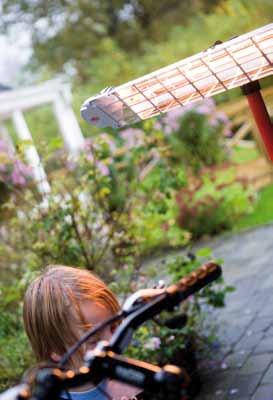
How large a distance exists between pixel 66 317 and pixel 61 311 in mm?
21

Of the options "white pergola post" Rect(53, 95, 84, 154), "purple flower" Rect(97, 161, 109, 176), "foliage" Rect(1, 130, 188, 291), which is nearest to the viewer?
"foliage" Rect(1, 130, 188, 291)

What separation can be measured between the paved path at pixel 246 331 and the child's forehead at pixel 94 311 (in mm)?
1788

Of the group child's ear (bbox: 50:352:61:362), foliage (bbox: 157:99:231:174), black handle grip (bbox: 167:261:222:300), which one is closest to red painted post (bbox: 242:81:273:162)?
child's ear (bbox: 50:352:61:362)

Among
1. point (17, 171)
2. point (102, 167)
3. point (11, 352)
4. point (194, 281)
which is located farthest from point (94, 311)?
point (17, 171)

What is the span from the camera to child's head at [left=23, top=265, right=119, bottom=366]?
5.87ft

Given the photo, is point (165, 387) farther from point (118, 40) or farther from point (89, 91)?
point (118, 40)

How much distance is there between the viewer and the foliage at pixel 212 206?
9.09 meters

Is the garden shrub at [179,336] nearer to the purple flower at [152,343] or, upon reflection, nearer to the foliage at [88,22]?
the purple flower at [152,343]

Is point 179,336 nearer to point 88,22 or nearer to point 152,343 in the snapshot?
point 152,343

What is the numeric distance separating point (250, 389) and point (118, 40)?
2176cm

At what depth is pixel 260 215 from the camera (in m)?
9.25

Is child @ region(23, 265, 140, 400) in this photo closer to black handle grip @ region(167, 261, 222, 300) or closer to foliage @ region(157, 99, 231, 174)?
black handle grip @ region(167, 261, 222, 300)

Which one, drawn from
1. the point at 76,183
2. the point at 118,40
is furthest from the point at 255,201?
the point at 118,40

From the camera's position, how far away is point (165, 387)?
38.3 inches
